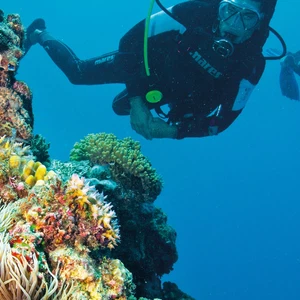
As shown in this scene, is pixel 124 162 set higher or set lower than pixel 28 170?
higher

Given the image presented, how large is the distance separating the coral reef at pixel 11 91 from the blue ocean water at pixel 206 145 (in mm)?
61381

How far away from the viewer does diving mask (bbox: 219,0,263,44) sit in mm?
5406

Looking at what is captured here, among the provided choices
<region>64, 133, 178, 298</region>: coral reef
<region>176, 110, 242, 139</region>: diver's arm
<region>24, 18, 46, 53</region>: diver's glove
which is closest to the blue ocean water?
<region>24, 18, 46, 53</region>: diver's glove

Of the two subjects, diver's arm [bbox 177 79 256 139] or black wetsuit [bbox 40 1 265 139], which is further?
diver's arm [bbox 177 79 256 139]

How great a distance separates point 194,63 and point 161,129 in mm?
1337

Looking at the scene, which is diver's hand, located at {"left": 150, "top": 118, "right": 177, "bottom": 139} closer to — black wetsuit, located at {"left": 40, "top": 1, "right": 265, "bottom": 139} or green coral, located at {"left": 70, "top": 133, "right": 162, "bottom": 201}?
black wetsuit, located at {"left": 40, "top": 1, "right": 265, "bottom": 139}

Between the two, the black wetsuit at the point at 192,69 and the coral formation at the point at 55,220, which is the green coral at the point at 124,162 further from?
the black wetsuit at the point at 192,69

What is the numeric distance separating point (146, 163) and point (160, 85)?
192 cm

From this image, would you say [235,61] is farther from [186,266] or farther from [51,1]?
[51,1]

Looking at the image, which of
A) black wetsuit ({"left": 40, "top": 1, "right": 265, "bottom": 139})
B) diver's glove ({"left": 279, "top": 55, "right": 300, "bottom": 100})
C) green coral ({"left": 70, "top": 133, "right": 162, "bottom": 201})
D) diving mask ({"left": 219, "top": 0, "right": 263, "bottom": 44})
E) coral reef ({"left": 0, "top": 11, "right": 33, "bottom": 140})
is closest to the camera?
coral reef ({"left": 0, "top": 11, "right": 33, "bottom": 140})

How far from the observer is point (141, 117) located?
5.52m

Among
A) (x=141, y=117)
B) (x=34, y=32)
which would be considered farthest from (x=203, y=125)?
(x=34, y=32)

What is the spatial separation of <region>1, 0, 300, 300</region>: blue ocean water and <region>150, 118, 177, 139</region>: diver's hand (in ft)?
193

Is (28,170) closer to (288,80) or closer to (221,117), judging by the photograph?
(221,117)
